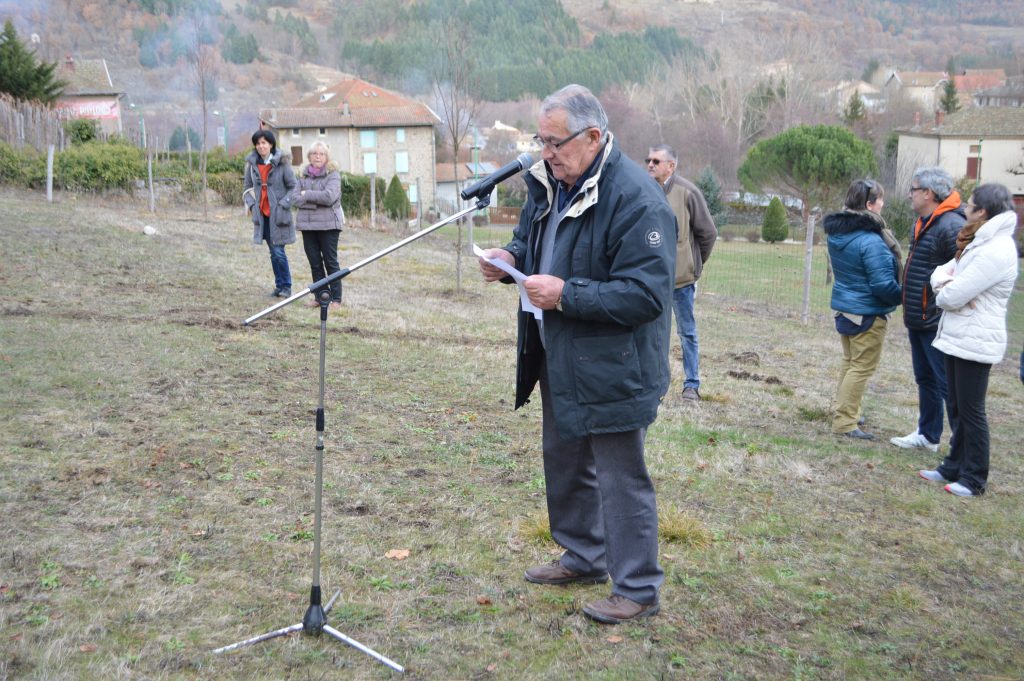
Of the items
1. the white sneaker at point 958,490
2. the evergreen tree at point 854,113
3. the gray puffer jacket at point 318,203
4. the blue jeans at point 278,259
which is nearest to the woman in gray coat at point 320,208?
the gray puffer jacket at point 318,203

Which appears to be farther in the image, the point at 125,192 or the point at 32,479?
the point at 125,192

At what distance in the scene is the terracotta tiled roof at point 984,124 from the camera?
184 feet

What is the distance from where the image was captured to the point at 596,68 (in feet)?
424

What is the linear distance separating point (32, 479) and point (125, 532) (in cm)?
83

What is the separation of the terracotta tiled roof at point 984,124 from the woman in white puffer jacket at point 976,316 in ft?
188

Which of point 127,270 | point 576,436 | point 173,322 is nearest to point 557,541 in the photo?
point 576,436

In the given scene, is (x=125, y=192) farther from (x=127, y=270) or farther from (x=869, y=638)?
(x=869, y=638)

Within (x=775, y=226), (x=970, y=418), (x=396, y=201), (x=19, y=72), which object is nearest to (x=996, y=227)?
(x=970, y=418)

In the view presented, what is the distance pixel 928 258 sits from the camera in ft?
19.6

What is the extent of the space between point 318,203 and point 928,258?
235 inches

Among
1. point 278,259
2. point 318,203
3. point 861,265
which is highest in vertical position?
point 318,203

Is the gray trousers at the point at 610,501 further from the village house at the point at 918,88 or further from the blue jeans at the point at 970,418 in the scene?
the village house at the point at 918,88

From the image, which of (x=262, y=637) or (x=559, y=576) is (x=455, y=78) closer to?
(x=559, y=576)

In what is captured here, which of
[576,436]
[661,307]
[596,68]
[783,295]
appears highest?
[596,68]
